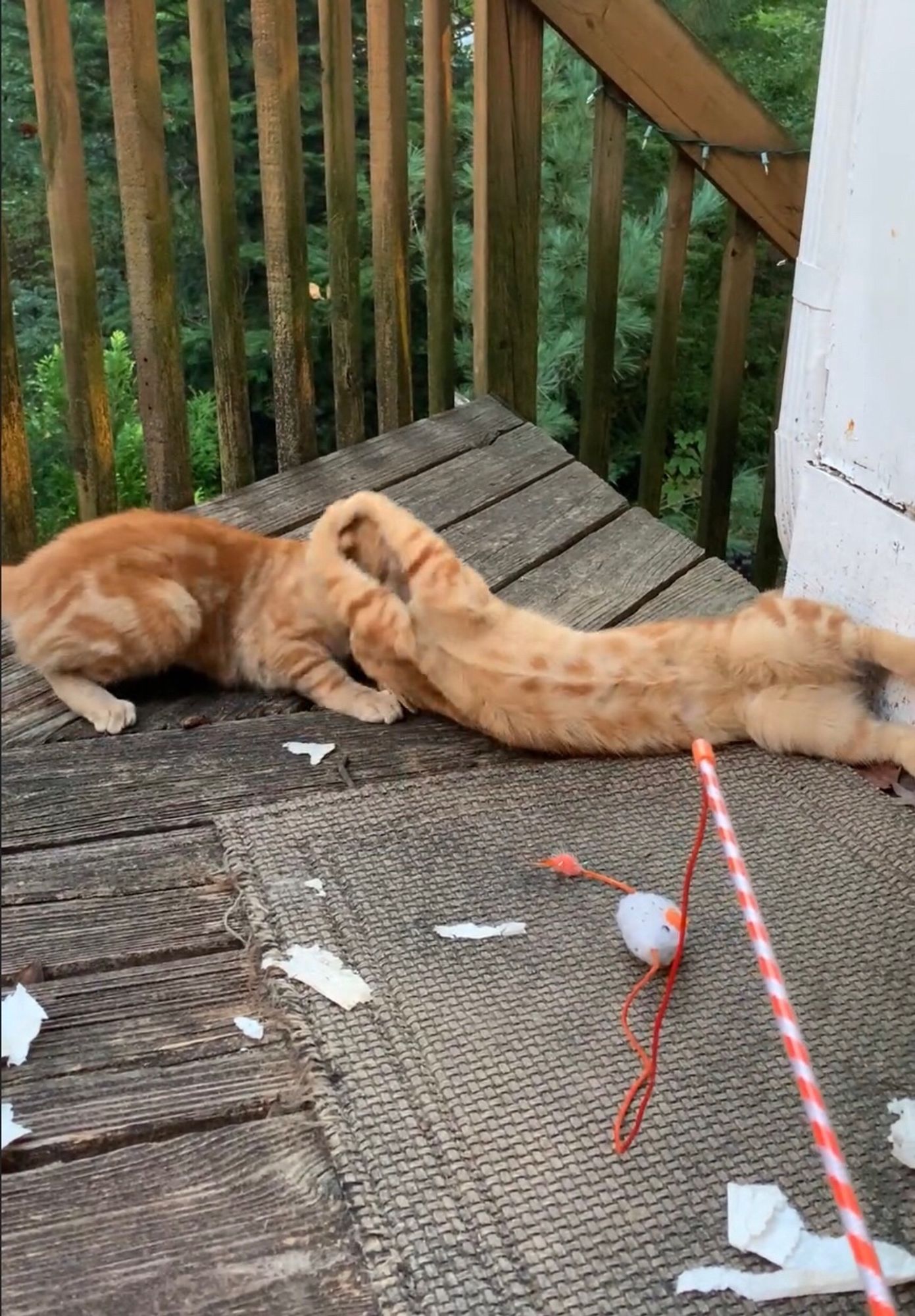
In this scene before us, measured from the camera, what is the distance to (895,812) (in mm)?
1184

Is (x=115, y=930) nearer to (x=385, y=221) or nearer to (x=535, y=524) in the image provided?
(x=535, y=524)

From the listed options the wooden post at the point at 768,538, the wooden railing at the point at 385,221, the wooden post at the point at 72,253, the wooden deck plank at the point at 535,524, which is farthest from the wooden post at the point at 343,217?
the wooden post at the point at 768,538

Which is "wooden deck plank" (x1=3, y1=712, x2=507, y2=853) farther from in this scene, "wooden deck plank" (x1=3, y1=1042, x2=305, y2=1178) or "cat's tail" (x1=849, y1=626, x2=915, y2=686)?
"cat's tail" (x1=849, y1=626, x2=915, y2=686)

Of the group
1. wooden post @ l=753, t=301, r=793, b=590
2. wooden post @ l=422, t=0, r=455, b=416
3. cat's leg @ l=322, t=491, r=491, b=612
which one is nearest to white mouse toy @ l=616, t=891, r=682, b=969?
cat's leg @ l=322, t=491, r=491, b=612

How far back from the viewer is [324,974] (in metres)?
0.91

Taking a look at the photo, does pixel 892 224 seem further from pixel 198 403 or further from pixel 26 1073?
pixel 26 1073

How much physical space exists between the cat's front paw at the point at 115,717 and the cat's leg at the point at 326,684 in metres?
0.26

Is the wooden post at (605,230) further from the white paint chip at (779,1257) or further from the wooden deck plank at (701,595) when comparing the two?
the white paint chip at (779,1257)

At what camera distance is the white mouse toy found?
95 cm

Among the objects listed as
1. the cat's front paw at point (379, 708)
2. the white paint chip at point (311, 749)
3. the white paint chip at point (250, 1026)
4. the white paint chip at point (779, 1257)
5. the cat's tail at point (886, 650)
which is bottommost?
the cat's front paw at point (379, 708)

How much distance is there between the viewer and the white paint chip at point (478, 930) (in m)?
0.97

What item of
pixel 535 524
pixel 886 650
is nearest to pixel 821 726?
pixel 886 650

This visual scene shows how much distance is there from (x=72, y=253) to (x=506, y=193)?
1201 millimetres

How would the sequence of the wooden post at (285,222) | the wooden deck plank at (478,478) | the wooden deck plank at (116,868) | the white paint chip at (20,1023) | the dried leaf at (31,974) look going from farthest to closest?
the wooden deck plank at (478,478) < the wooden post at (285,222) < the wooden deck plank at (116,868) < the dried leaf at (31,974) < the white paint chip at (20,1023)
